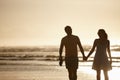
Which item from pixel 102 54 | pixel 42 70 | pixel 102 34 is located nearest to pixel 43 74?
pixel 42 70

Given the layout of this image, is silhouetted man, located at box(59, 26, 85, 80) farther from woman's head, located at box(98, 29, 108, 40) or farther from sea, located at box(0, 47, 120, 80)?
sea, located at box(0, 47, 120, 80)

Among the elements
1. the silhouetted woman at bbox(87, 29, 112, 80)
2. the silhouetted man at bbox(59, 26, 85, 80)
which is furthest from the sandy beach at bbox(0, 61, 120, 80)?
the silhouetted man at bbox(59, 26, 85, 80)

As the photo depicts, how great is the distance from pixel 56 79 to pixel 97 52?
6930mm

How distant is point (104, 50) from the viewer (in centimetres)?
1501

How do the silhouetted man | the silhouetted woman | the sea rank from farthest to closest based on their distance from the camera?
the sea
the silhouetted woman
the silhouetted man

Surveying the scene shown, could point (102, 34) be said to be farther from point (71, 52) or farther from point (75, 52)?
point (71, 52)

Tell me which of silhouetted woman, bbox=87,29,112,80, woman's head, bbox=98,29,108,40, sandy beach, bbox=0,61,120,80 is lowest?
sandy beach, bbox=0,61,120,80

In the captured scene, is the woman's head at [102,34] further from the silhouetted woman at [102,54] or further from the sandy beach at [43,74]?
the sandy beach at [43,74]

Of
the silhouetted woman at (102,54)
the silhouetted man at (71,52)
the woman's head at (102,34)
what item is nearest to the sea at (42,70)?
the silhouetted woman at (102,54)

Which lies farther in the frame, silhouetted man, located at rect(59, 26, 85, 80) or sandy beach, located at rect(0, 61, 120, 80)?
sandy beach, located at rect(0, 61, 120, 80)

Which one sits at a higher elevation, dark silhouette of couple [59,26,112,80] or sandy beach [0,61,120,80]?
dark silhouette of couple [59,26,112,80]

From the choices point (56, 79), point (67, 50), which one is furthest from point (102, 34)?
point (56, 79)

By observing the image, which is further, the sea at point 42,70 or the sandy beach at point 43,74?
the sea at point 42,70

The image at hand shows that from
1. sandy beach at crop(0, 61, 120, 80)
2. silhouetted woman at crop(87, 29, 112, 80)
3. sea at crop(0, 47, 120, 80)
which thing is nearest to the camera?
silhouetted woman at crop(87, 29, 112, 80)
